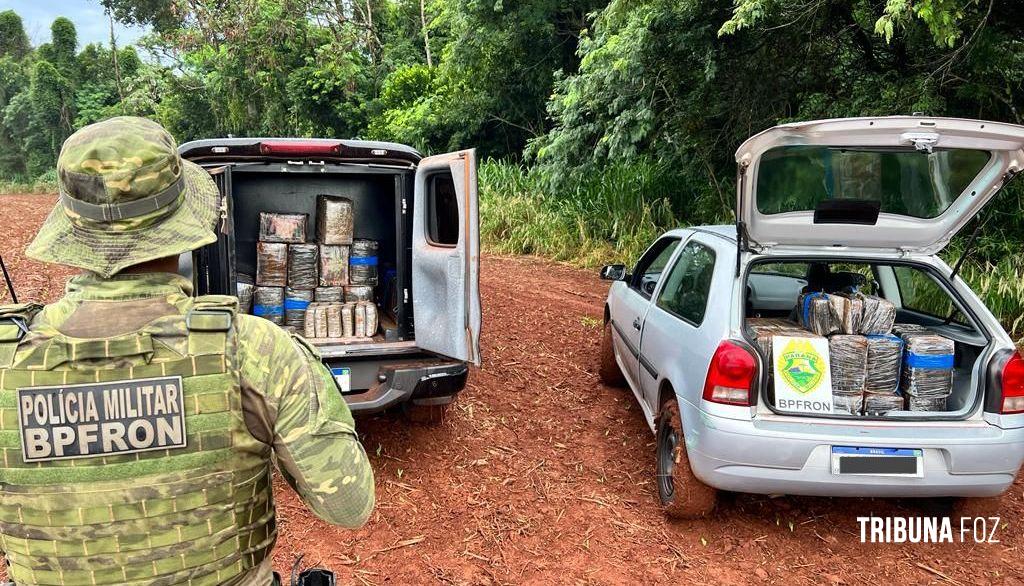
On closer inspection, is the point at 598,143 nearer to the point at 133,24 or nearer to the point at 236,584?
the point at 236,584

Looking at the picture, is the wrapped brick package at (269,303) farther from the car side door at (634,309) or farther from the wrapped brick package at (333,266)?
the car side door at (634,309)

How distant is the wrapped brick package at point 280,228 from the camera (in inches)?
195

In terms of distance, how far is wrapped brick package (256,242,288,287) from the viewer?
16.0ft

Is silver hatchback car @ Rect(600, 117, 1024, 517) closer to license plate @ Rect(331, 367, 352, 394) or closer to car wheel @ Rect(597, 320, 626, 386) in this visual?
car wheel @ Rect(597, 320, 626, 386)

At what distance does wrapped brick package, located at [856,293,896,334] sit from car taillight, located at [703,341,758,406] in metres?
0.82

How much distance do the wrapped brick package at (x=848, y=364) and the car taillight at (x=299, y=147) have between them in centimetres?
295

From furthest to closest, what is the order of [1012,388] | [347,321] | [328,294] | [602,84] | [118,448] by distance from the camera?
[602,84] < [328,294] < [347,321] < [1012,388] < [118,448]

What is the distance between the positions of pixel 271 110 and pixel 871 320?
21634 mm

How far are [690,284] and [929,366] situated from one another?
1.24 metres

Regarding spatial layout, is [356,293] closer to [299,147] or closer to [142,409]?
[299,147]

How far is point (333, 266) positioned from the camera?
196 inches

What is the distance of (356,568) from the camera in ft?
10.2

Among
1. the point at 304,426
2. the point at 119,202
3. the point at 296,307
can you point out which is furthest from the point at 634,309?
the point at 119,202

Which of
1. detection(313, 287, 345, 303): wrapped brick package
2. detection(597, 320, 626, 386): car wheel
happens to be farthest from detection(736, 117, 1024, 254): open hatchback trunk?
detection(313, 287, 345, 303): wrapped brick package
